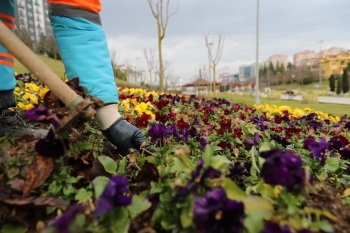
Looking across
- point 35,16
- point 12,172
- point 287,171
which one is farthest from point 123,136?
point 35,16

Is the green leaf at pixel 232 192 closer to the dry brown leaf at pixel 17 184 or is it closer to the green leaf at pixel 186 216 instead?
the green leaf at pixel 186 216

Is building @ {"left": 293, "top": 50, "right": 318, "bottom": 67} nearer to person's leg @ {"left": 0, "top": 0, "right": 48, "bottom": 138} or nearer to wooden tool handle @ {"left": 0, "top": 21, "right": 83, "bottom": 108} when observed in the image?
person's leg @ {"left": 0, "top": 0, "right": 48, "bottom": 138}

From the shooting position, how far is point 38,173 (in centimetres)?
91

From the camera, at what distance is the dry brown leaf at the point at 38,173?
0.88 m

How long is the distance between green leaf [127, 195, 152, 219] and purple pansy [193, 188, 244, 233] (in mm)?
218

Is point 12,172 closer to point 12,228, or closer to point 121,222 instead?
point 12,228

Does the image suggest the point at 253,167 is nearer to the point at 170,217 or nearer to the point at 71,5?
the point at 170,217

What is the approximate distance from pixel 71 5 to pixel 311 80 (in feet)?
232

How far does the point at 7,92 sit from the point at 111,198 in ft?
4.13

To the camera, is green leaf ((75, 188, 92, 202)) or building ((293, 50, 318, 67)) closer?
green leaf ((75, 188, 92, 202))

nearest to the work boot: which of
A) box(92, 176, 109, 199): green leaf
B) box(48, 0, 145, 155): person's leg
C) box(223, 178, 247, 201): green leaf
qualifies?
box(48, 0, 145, 155): person's leg

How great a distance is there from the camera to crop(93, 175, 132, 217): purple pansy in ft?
2.29

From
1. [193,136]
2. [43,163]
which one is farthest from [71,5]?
[193,136]

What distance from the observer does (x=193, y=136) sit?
1.57 metres
